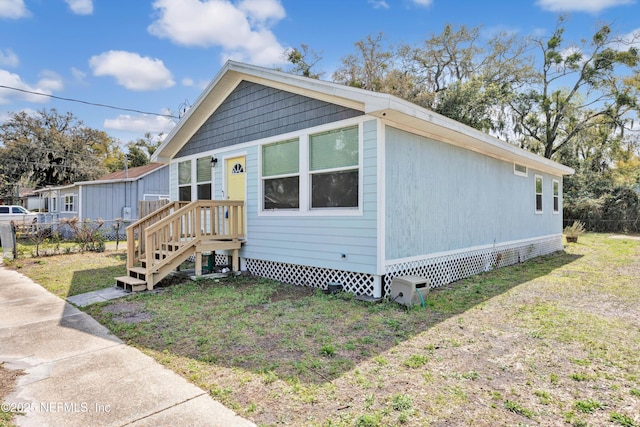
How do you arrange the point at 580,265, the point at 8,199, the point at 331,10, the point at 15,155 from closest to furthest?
the point at 580,265 < the point at 331,10 < the point at 15,155 < the point at 8,199

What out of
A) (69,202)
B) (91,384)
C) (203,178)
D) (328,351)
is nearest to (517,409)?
(328,351)

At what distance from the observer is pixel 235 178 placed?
796cm

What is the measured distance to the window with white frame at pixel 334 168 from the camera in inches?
225

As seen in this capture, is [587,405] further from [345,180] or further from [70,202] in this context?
[70,202]

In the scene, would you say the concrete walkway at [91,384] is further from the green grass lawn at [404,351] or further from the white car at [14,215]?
the white car at [14,215]

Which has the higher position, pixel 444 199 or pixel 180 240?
pixel 444 199

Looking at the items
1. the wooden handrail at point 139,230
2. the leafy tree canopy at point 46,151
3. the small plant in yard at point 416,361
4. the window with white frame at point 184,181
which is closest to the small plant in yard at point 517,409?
the small plant in yard at point 416,361

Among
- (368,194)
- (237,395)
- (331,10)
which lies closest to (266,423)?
(237,395)

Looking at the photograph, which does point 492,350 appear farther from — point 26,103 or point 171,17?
point 26,103

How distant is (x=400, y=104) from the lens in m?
4.99

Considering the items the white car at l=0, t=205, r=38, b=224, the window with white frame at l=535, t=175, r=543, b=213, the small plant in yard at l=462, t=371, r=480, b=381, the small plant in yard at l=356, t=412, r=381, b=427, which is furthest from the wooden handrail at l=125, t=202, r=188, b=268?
the white car at l=0, t=205, r=38, b=224

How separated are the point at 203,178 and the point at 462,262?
247 inches

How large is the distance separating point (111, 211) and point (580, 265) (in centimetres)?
1855

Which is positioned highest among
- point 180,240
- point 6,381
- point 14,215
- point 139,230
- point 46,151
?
point 46,151
